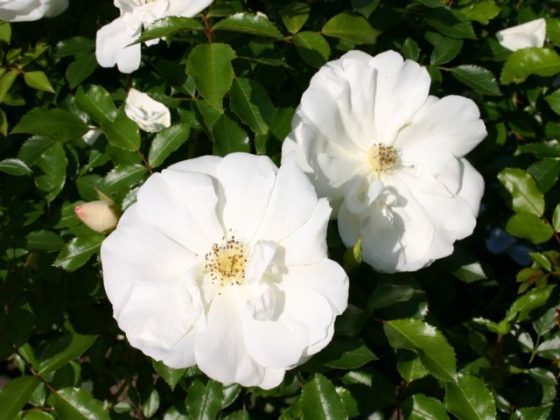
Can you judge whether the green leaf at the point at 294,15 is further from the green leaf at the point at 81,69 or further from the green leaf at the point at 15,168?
the green leaf at the point at 15,168

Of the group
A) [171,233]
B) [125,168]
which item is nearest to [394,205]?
[171,233]

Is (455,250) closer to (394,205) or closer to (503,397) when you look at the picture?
(394,205)

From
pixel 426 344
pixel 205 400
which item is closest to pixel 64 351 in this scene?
pixel 205 400

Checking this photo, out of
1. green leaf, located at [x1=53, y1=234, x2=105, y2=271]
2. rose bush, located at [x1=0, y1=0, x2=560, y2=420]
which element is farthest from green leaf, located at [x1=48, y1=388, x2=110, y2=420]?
green leaf, located at [x1=53, y1=234, x2=105, y2=271]

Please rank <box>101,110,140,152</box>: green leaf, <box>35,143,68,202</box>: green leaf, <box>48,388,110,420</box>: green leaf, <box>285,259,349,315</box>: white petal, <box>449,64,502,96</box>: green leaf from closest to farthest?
1. <box>285,259,349,315</box>: white petal
2. <box>48,388,110,420</box>: green leaf
3. <box>101,110,140,152</box>: green leaf
4. <box>35,143,68,202</box>: green leaf
5. <box>449,64,502,96</box>: green leaf

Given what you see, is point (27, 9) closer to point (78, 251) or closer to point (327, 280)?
point (78, 251)

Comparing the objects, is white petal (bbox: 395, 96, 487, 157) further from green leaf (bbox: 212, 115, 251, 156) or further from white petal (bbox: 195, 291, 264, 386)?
white petal (bbox: 195, 291, 264, 386)

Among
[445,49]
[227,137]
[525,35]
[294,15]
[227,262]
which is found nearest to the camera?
[227,262]
